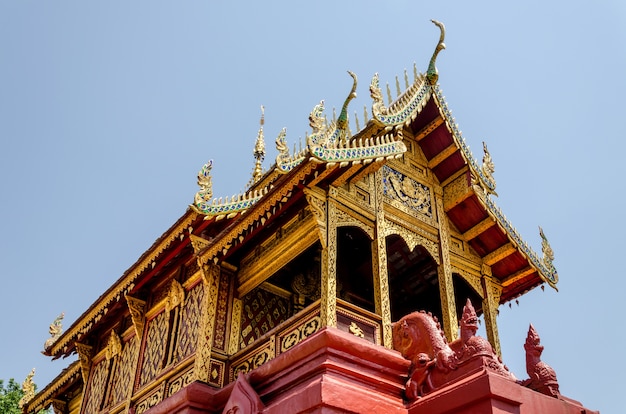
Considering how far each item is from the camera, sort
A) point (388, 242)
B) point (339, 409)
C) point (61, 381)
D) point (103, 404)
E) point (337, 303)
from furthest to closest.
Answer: point (61, 381) → point (103, 404) → point (388, 242) → point (337, 303) → point (339, 409)

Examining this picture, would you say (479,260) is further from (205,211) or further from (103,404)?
(103,404)

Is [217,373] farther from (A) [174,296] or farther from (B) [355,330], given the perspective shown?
(B) [355,330]

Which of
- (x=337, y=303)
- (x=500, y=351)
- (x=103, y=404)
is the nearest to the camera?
(x=337, y=303)

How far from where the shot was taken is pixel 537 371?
21.8ft

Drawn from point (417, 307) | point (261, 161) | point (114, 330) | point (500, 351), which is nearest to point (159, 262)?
point (114, 330)

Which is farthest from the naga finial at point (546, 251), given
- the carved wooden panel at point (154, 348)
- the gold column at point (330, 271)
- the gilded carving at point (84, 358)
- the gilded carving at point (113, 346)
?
the gilded carving at point (84, 358)

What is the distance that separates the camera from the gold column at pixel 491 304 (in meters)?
9.19

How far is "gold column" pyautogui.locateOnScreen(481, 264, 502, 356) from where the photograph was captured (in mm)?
9188

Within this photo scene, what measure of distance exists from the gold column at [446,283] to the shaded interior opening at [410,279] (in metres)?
0.36

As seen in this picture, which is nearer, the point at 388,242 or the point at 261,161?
the point at 388,242

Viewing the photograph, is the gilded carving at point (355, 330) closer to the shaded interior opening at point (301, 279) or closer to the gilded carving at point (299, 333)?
the gilded carving at point (299, 333)

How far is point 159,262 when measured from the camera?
32.4 feet

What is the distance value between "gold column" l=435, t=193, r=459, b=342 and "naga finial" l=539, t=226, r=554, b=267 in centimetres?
177

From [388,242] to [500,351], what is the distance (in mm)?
2348
